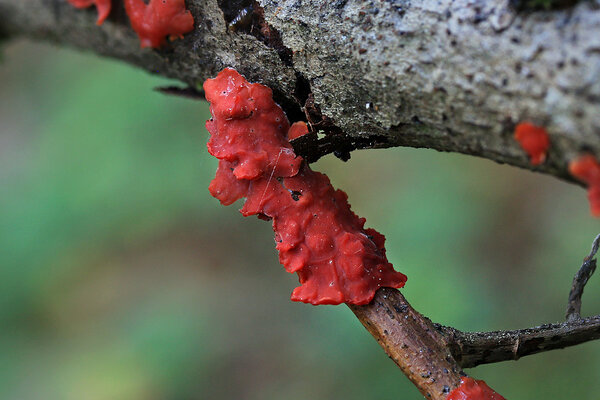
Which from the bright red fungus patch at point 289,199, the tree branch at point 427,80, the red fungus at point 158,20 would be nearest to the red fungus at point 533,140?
the tree branch at point 427,80

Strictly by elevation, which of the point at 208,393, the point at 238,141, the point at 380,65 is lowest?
the point at 380,65

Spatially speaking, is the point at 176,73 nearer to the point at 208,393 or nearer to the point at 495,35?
the point at 495,35

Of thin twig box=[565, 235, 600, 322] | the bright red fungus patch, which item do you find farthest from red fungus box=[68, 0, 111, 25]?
thin twig box=[565, 235, 600, 322]

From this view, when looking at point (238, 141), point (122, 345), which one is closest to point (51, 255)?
point (122, 345)

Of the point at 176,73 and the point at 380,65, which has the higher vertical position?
the point at 176,73

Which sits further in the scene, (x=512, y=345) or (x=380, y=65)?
(x=512, y=345)

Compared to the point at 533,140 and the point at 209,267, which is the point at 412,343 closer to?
the point at 533,140

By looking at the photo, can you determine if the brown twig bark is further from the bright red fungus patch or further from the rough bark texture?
the rough bark texture
